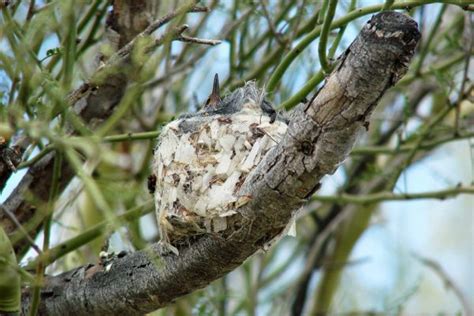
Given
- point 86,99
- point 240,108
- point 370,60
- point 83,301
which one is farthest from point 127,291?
point 370,60

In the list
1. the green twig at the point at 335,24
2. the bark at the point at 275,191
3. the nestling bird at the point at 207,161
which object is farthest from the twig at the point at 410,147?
the bark at the point at 275,191

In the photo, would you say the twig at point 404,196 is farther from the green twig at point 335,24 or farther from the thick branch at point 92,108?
the thick branch at point 92,108

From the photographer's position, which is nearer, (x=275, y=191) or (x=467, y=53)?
(x=275, y=191)

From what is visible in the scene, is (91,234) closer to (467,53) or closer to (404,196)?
(404,196)

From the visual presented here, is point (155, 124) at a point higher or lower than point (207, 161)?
lower

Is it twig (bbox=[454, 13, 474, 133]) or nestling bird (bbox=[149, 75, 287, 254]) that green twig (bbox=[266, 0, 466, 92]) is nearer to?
nestling bird (bbox=[149, 75, 287, 254])

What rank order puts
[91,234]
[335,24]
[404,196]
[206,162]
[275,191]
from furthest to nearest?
[404,196] < [91,234] < [335,24] < [206,162] < [275,191]

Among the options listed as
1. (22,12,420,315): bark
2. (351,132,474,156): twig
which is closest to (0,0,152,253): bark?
(22,12,420,315): bark

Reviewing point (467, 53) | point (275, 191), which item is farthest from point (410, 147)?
point (275, 191)
